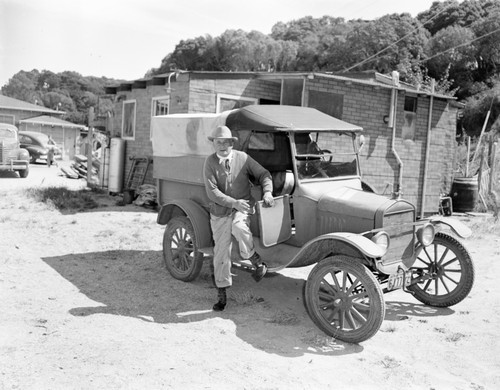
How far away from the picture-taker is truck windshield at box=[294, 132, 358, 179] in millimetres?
5887

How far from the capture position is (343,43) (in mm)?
44219

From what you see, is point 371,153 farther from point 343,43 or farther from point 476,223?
point 343,43

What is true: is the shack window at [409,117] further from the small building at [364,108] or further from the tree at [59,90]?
the tree at [59,90]

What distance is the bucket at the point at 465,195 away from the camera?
1494 cm

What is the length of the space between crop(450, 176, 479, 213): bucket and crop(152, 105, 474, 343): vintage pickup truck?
937 cm

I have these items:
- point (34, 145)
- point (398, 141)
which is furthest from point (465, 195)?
point (34, 145)

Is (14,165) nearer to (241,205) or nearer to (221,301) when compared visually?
(221,301)

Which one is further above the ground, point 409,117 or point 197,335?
point 409,117

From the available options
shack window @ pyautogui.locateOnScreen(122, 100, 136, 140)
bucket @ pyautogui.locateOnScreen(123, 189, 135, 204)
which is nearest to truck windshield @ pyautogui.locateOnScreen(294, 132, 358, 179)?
bucket @ pyautogui.locateOnScreen(123, 189, 135, 204)

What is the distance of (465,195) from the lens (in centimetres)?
1496

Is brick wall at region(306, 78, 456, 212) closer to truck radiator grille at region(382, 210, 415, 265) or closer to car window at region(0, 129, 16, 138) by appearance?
truck radiator grille at region(382, 210, 415, 265)

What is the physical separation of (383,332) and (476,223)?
8.06 m

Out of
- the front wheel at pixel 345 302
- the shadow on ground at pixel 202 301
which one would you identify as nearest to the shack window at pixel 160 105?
the shadow on ground at pixel 202 301

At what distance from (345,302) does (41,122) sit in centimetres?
3818
